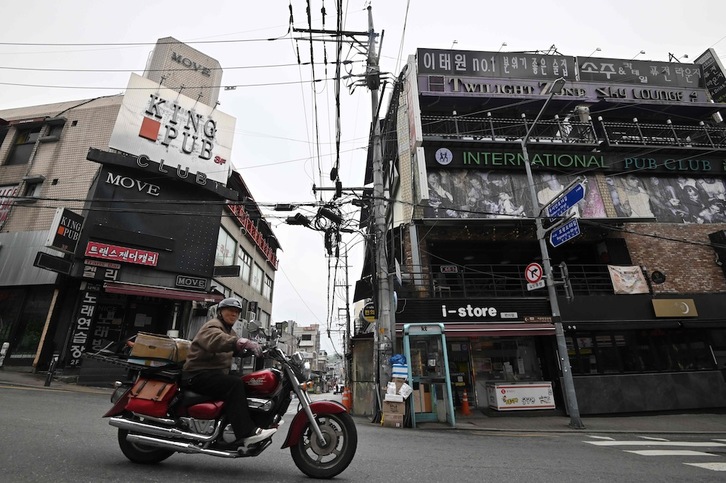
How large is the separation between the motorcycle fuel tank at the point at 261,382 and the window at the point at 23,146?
75.3 ft

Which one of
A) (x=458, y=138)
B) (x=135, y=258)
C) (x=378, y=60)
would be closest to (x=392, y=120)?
(x=458, y=138)

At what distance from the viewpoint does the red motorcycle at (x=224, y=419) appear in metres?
3.27

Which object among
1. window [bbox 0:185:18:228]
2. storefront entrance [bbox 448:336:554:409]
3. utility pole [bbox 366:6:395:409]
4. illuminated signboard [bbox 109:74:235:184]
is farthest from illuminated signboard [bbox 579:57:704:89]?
window [bbox 0:185:18:228]

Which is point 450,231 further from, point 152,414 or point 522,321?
point 152,414

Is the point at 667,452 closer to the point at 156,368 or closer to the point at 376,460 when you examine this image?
the point at 376,460

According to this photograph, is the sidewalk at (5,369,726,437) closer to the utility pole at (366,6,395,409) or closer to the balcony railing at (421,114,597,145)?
the utility pole at (366,6,395,409)

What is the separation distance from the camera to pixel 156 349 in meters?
3.61

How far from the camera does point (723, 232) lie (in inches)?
594

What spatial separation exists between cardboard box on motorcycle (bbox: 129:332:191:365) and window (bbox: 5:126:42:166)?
22.0m

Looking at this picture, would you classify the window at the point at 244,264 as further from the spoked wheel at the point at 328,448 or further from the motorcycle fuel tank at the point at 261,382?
the spoked wheel at the point at 328,448

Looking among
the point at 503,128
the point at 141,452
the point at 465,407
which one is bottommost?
the point at 465,407

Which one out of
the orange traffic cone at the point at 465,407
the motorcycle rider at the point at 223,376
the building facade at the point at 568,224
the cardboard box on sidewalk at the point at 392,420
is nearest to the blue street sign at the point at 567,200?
the building facade at the point at 568,224

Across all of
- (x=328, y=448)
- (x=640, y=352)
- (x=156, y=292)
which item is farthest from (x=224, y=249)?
(x=640, y=352)

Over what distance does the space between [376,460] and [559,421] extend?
936 centimetres
